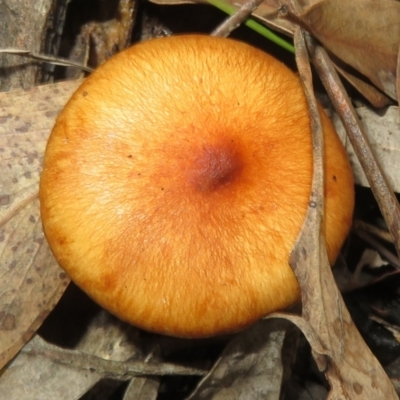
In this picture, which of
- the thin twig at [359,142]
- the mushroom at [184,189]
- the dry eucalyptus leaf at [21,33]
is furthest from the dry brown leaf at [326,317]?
the dry eucalyptus leaf at [21,33]

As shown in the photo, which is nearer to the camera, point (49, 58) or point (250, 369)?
point (250, 369)

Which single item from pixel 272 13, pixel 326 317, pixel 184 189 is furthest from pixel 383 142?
pixel 184 189

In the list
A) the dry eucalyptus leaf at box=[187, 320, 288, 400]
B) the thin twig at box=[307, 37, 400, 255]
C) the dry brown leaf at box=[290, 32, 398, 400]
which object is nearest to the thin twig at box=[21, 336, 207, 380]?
the dry eucalyptus leaf at box=[187, 320, 288, 400]

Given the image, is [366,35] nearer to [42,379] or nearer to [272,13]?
[272,13]

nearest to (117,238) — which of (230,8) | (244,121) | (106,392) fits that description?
(244,121)

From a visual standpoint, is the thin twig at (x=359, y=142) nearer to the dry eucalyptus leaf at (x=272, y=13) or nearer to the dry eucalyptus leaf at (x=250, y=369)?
the dry eucalyptus leaf at (x=272, y=13)

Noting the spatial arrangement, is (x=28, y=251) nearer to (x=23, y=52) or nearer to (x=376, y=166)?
(x=23, y=52)
